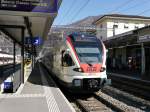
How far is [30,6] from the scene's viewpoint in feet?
38.3

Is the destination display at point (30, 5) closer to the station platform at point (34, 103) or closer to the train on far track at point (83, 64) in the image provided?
the train on far track at point (83, 64)

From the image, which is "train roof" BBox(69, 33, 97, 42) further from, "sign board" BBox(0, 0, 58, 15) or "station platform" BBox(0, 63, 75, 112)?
"station platform" BBox(0, 63, 75, 112)

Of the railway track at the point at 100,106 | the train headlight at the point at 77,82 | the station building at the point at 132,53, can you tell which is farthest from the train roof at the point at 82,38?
the station building at the point at 132,53

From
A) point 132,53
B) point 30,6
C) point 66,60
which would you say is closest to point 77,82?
point 66,60

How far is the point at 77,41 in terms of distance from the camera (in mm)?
13836

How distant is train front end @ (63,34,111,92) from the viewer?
512 inches

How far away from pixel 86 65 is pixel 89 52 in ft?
2.49

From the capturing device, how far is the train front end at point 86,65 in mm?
13008

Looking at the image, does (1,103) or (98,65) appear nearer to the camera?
(1,103)

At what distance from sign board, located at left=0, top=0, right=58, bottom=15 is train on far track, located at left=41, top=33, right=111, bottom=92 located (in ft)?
7.81

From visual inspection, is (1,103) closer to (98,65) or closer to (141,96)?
(98,65)

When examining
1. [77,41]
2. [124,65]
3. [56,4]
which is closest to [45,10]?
[56,4]

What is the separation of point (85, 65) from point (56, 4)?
2969mm

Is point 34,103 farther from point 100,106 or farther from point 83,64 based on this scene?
point 83,64
